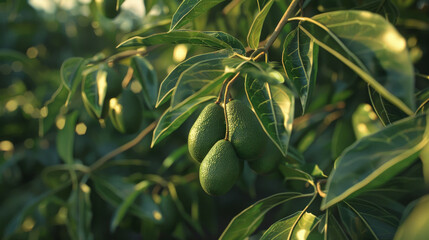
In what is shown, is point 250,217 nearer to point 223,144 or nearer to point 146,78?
point 223,144

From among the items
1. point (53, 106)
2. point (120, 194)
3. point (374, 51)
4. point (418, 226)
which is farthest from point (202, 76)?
point (120, 194)

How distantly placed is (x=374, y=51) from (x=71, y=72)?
670 mm

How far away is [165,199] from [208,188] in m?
0.68

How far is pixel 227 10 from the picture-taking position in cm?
122

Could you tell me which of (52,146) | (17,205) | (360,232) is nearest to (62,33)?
(52,146)

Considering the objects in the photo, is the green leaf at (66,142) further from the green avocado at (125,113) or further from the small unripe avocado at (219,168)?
the small unripe avocado at (219,168)

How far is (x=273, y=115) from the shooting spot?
23.7 inches

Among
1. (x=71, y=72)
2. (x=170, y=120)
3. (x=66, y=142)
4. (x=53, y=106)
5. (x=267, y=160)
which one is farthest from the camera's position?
(x=66, y=142)

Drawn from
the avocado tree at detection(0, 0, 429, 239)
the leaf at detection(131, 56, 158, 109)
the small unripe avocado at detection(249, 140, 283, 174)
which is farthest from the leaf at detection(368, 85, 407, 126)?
the leaf at detection(131, 56, 158, 109)

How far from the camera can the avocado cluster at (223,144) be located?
2.15 feet

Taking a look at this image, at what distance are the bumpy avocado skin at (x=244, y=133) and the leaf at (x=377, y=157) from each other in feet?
0.71

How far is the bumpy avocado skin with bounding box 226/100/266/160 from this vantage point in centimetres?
68

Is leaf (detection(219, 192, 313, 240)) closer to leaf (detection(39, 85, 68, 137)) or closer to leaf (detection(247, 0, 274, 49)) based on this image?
leaf (detection(247, 0, 274, 49))

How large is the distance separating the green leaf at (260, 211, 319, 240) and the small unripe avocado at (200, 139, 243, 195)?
12 centimetres
